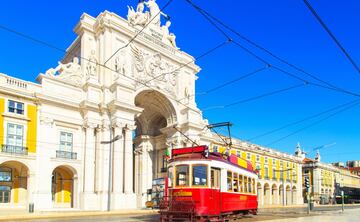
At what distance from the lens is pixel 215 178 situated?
56.7 ft

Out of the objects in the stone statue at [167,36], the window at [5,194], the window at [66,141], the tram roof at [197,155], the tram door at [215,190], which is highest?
the stone statue at [167,36]

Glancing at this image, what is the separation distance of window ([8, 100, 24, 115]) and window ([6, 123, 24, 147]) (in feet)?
4.08

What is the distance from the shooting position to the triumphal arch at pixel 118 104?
3475 centimetres

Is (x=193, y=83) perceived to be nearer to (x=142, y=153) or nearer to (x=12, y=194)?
(x=142, y=153)

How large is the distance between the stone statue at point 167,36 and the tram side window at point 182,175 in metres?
31.4

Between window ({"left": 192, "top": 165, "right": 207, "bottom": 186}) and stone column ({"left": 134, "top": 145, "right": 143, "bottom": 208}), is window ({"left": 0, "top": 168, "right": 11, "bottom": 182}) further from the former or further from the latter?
window ({"left": 192, "top": 165, "right": 207, "bottom": 186})

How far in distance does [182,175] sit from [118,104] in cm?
2055

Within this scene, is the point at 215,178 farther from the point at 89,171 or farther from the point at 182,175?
the point at 89,171

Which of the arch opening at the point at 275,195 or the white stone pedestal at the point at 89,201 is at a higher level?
the white stone pedestal at the point at 89,201

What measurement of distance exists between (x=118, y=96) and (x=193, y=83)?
1513 centimetres

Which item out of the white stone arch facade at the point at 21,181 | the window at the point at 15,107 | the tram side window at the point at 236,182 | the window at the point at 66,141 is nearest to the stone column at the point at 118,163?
the window at the point at 66,141

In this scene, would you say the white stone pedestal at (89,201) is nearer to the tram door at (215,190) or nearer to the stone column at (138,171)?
the stone column at (138,171)

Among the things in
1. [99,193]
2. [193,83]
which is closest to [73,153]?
[99,193]

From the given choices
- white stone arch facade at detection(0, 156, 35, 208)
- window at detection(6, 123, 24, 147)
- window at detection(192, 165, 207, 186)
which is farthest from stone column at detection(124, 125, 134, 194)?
window at detection(192, 165, 207, 186)
